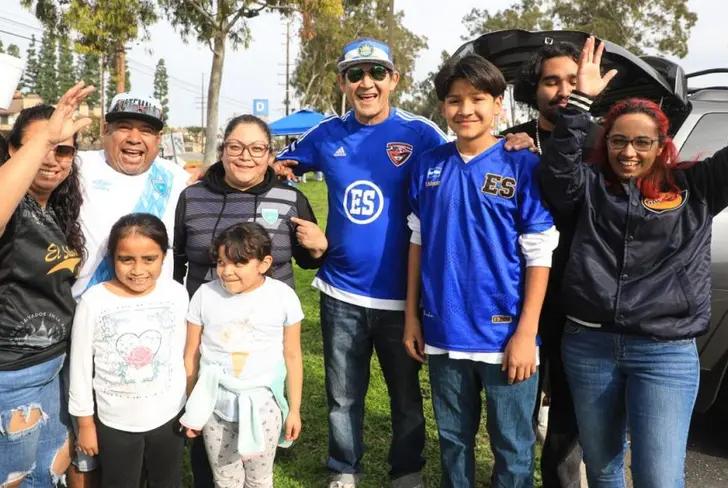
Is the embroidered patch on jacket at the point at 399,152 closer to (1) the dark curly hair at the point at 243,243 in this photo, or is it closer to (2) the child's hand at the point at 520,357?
(1) the dark curly hair at the point at 243,243

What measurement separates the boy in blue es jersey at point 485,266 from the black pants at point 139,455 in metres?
1.18

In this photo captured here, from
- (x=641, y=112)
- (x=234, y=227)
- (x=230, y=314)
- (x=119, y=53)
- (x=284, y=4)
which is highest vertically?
(x=284, y=4)

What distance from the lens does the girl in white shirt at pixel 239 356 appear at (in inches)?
98.8

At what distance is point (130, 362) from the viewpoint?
2.44 metres

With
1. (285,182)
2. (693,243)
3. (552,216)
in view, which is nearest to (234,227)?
(285,182)

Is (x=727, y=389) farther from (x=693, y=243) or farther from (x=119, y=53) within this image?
(x=119, y=53)

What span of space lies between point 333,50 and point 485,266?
38095 millimetres

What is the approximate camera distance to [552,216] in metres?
2.47

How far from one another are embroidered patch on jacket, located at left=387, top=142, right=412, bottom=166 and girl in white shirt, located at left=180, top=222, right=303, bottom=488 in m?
0.79

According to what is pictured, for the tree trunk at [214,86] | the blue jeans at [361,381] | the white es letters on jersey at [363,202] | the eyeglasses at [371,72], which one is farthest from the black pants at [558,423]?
the tree trunk at [214,86]

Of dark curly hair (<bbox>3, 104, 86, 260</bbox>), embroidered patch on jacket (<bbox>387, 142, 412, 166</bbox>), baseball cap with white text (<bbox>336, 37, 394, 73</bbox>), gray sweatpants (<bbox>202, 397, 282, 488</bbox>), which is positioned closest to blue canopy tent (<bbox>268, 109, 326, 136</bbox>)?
baseball cap with white text (<bbox>336, 37, 394, 73</bbox>)

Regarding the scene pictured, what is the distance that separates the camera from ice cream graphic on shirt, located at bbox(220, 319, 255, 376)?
2533 millimetres

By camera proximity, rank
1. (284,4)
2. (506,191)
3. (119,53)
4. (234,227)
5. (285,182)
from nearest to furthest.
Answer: (506,191) < (234,227) < (285,182) < (284,4) < (119,53)

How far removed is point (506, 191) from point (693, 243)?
0.72 meters
